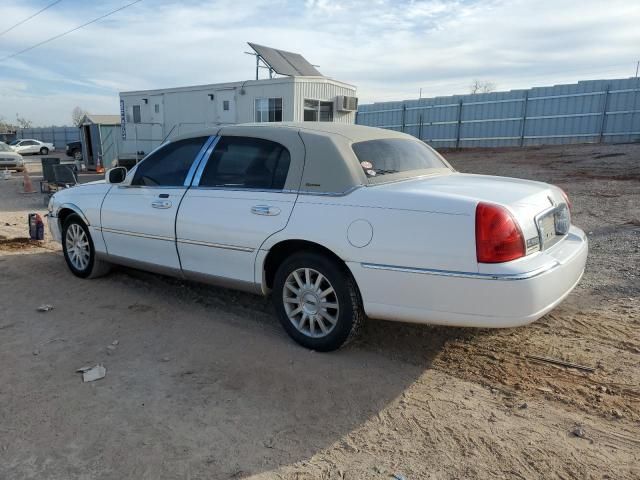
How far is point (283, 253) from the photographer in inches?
147

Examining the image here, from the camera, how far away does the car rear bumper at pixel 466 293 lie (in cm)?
285

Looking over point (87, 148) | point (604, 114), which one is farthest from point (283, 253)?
point (87, 148)

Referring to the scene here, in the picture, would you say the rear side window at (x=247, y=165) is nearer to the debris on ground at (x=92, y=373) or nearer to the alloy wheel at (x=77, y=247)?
the debris on ground at (x=92, y=373)

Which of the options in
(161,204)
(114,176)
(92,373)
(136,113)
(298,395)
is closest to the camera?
(298,395)

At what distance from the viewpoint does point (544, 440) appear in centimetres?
256

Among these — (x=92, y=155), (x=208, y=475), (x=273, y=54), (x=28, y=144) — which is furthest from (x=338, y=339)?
(x=28, y=144)

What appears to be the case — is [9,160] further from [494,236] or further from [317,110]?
[494,236]

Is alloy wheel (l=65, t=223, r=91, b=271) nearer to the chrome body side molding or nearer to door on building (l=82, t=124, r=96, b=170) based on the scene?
the chrome body side molding

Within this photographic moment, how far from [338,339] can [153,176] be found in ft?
7.99

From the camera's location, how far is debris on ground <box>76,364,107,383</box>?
3246mm

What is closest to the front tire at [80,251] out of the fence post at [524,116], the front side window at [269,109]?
Result: the front side window at [269,109]

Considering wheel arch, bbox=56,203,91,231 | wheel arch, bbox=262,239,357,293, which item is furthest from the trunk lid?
wheel arch, bbox=56,203,91,231

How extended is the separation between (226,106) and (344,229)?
49.0 ft

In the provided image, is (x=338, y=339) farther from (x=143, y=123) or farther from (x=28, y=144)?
(x=28, y=144)
